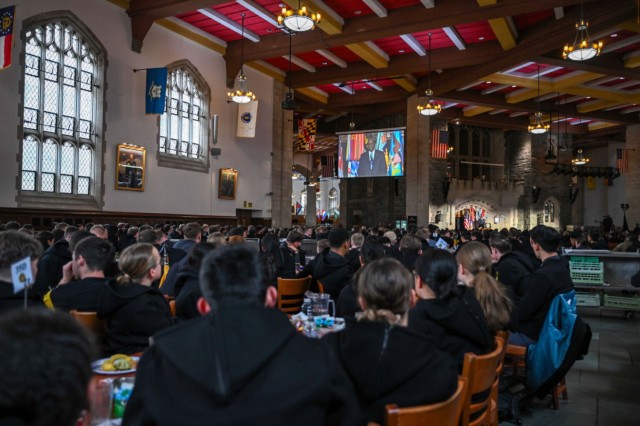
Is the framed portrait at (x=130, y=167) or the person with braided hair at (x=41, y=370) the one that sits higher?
the framed portrait at (x=130, y=167)

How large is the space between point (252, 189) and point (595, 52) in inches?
472

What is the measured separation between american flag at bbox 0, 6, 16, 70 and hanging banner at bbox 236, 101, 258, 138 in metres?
8.34

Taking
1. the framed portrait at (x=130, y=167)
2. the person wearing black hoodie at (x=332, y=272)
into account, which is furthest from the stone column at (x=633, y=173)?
the person wearing black hoodie at (x=332, y=272)

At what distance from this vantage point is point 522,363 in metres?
4.37

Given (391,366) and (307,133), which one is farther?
(307,133)

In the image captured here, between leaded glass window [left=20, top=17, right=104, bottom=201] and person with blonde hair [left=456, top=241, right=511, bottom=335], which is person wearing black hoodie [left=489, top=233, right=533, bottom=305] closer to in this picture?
person with blonde hair [left=456, top=241, right=511, bottom=335]

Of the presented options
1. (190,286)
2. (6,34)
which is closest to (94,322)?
(190,286)

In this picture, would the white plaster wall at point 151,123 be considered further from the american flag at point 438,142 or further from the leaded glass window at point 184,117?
Answer: the american flag at point 438,142

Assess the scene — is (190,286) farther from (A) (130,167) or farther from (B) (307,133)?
(B) (307,133)

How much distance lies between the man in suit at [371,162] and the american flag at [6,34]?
1258 centimetres

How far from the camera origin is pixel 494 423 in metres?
2.91

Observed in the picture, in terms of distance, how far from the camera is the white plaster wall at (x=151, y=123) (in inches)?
444

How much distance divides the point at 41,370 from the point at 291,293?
178 inches

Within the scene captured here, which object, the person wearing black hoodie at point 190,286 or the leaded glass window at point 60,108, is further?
the leaded glass window at point 60,108
